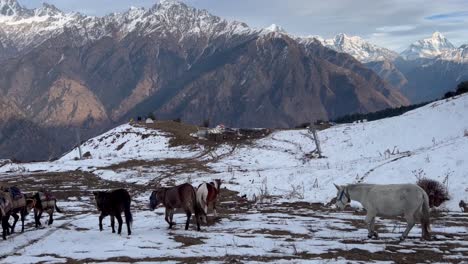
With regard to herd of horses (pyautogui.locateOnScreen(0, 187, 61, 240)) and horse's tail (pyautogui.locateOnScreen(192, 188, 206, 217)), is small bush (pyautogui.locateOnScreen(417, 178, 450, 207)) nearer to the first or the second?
horse's tail (pyautogui.locateOnScreen(192, 188, 206, 217))

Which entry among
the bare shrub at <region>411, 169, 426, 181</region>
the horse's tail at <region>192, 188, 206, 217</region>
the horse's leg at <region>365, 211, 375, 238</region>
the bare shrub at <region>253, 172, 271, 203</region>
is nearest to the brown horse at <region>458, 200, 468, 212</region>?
the bare shrub at <region>411, 169, 426, 181</region>

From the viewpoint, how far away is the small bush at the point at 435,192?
82.6 feet

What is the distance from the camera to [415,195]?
1630 cm

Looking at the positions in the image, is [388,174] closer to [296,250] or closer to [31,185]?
[296,250]

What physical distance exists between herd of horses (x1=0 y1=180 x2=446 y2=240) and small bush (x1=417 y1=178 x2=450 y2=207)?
8.39 metres

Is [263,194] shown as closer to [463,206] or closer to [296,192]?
[296,192]

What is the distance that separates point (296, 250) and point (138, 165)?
41.4 metres

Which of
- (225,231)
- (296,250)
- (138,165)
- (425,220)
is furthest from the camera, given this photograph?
(138,165)

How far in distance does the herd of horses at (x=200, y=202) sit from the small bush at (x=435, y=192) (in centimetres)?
839

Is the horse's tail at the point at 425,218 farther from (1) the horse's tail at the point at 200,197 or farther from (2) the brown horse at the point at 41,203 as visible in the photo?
(2) the brown horse at the point at 41,203

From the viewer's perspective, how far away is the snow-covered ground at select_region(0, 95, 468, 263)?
15.4 m

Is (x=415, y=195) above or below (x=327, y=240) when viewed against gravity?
above

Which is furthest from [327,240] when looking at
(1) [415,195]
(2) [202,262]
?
(2) [202,262]

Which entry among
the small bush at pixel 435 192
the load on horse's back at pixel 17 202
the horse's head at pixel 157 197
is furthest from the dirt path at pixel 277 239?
the small bush at pixel 435 192
